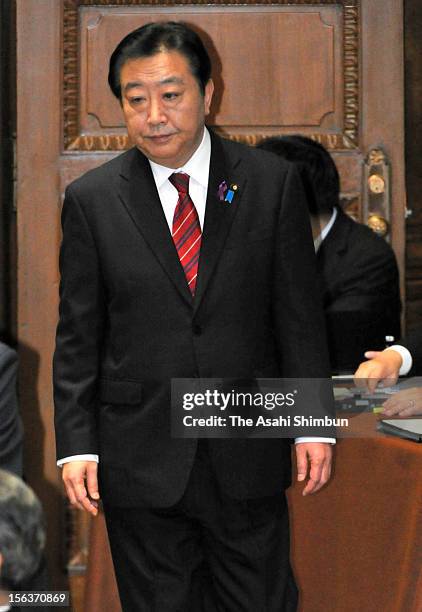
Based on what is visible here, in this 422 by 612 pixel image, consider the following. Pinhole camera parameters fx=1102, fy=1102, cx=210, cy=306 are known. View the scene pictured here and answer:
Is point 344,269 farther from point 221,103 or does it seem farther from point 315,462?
point 315,462

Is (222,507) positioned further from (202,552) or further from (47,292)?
(47,292)

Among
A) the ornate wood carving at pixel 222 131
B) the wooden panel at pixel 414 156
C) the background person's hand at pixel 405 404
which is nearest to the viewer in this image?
the background person's hand at pixel 405 404

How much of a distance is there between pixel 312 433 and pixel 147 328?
0.41 meters

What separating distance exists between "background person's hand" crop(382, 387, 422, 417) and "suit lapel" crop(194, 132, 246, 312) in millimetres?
562

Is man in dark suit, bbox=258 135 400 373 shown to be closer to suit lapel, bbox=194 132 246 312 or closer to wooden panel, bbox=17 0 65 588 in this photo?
wooden panel, bbox=17 0 65 588

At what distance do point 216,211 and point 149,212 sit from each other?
14cm

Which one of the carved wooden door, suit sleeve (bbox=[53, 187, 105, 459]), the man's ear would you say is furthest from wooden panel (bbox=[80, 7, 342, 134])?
suit sleeve (bbox=[53, 187, 105, 459])

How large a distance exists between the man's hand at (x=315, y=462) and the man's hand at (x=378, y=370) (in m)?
0.29

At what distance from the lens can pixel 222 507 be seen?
228 cm

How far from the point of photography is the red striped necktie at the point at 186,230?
7.58 feet

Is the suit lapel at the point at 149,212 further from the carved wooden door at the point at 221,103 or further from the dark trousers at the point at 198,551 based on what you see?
the carved wooden door at the point at 221,103

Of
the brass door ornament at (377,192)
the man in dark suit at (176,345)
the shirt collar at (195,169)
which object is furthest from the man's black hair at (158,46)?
the brass door ornament at (377,192)

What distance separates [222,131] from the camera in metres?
3.83

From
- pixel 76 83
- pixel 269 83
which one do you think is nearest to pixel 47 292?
pixel 76 83
